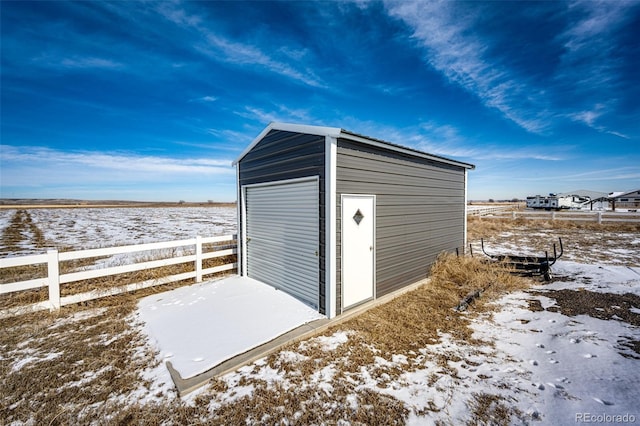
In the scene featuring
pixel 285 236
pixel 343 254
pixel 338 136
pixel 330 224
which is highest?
pixel 338 136

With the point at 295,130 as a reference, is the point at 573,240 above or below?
below

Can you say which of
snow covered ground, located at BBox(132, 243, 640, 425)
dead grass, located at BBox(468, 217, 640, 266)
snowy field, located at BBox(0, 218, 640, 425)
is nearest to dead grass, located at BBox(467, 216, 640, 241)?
dead grass, located at BBox(468, 217, 640, 266)

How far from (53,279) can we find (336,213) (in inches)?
215

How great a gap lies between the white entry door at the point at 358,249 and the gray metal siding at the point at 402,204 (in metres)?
0.15

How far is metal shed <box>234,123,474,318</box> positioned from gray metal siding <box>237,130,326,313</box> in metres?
0.02

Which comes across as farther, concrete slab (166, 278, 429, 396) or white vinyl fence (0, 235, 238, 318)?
white vinyl fence (0, 235, 238, 318)

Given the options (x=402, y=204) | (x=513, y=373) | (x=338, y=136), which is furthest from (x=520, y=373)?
(x=338, y=136)

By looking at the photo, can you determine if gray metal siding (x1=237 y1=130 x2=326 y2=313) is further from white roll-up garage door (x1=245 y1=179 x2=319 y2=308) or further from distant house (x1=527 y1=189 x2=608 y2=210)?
distant house (x1=527 y1=189 x2=608 y2=210)

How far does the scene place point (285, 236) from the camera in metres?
5.99

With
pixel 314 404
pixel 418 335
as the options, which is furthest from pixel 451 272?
pixel 314 404

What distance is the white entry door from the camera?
4918 mm

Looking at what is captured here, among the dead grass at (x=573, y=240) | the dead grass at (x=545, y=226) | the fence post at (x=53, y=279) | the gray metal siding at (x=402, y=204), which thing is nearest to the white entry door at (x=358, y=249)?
the gray metal siding at (x=402, y=204)

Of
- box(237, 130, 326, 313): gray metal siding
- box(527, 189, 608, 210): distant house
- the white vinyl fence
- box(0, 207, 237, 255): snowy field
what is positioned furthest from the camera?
box(527, 189, 608, 210): distant house

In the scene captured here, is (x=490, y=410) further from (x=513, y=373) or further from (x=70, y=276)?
(x=70, y=276)
